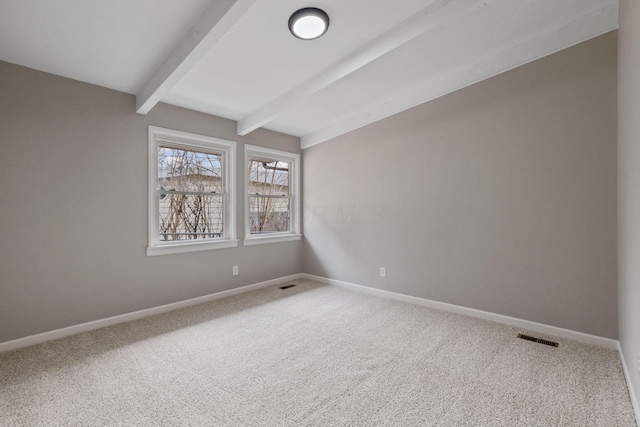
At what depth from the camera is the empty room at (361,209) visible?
71.5 inches

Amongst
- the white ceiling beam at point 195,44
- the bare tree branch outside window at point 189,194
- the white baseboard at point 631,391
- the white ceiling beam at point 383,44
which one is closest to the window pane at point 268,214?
the bare tree branch outside window at point 189,194

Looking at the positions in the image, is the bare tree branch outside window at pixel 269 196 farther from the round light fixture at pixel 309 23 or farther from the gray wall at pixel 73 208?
the round light fixture at pixel 309 23

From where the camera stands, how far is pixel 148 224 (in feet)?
10.6

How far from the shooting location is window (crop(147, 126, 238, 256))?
332cm

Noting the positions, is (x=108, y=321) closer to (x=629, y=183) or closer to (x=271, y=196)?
(x=271, y=196)

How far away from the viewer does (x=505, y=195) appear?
9.37 ft

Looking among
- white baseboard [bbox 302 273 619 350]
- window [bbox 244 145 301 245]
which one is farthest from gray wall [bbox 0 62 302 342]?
white baseboard [bbox 302 273 619 350]

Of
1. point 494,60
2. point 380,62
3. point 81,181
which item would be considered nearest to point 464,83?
point 494,60

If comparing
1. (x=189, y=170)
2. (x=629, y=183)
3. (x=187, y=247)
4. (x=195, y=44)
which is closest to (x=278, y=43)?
(x=195, y=44)

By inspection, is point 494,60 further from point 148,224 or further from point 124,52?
point 148,224

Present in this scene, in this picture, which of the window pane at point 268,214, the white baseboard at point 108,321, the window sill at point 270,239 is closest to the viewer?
the white baseboard at point 108,321

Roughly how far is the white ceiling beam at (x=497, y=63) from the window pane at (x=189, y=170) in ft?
6.54

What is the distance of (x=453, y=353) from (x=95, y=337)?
10.5 feet

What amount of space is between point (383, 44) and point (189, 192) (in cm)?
277
